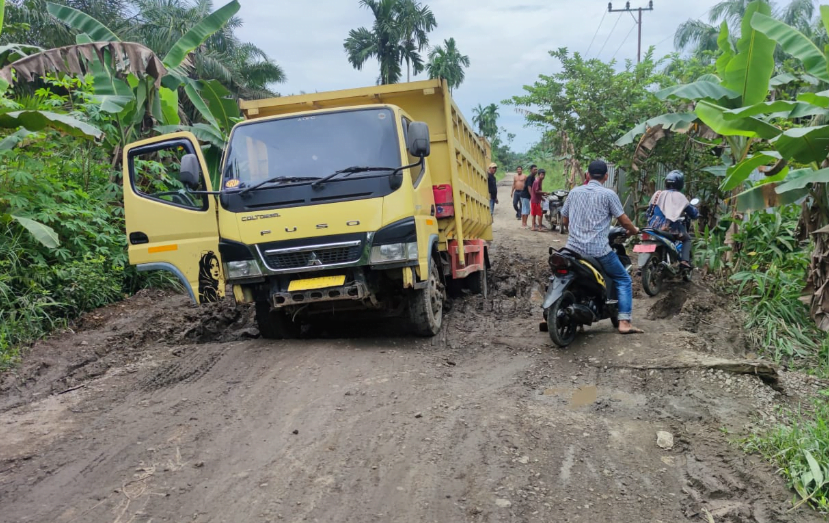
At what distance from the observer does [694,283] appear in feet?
26.5

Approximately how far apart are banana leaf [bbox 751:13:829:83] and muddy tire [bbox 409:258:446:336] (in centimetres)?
409

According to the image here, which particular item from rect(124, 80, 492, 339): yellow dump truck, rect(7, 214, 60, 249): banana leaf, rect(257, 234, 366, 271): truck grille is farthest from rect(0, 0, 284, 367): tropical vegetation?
rect(257, 234, 366, 271): truck grille

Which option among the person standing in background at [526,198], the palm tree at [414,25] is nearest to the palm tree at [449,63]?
the palm tree at [414,25]

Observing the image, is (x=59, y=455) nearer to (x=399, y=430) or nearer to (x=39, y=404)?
(x=39, y=404)

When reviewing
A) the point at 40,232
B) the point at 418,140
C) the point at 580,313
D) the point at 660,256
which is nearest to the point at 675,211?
the point at 660,256

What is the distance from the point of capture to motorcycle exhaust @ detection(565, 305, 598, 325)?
596 cm

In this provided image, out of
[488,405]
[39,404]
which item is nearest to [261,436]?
[488,405]

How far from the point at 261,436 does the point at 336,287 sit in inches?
75.9

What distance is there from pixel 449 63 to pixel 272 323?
41391 mm

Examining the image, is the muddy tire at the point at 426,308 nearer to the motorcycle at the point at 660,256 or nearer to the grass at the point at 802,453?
the motorcycle at the point at 660,256

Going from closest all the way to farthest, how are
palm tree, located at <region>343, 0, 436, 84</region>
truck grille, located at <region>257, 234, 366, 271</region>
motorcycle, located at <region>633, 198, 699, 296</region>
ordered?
1. truck grille, located at <region>257, 234, 366, 271</region>
2. motorcycle, located at <region>633, 198, 699, 296</region>
3. palm tree, located at <region>343, 0, 436, 84</region>

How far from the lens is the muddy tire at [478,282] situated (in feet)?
29.8

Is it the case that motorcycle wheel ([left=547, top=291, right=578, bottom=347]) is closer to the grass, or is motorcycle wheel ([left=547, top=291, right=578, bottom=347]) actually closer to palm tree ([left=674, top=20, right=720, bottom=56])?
the grass

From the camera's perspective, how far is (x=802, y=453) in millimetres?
3406
